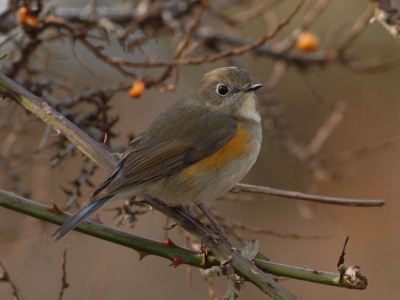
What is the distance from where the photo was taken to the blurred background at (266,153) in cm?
372

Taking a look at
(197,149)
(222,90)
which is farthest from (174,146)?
(222,90)

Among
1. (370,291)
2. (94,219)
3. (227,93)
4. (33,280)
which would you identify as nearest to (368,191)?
(370,291)

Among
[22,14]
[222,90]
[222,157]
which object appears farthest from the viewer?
[222,90]

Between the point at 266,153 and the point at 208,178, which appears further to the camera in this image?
the point at 266,153

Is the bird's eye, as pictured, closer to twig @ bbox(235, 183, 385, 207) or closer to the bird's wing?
the bird's wing

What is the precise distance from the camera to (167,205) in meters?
2.84

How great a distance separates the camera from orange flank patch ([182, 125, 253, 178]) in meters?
3.12

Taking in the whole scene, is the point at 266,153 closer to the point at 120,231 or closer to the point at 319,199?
the point at 319,199

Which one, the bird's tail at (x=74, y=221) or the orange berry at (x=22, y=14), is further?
the orange berry at (x=22, y=14)

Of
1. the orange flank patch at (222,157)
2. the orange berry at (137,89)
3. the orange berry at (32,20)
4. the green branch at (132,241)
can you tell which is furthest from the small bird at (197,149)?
the orange berry at (32,20)

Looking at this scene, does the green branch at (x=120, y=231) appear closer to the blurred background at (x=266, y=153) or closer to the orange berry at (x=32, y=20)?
the orange berry at (x=32, y=20)

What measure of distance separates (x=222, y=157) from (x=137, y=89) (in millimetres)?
576

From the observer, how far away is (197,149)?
10.6ft

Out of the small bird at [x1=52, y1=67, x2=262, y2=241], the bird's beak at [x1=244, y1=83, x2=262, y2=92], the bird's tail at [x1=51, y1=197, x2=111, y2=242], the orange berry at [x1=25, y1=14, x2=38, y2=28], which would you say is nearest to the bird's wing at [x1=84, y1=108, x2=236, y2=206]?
the small bird at [x1=52, y1=67, x2=262, y2=241]
